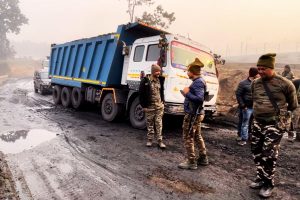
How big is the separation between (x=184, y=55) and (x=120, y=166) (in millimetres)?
3769

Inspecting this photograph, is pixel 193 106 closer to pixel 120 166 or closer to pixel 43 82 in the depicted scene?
pixel 120 166

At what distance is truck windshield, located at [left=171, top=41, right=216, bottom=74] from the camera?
7.23m

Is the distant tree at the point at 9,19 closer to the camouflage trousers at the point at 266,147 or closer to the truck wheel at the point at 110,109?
the truck wheel at the point at 110,109

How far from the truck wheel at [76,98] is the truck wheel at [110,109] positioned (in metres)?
1.87

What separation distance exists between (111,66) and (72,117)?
241cm

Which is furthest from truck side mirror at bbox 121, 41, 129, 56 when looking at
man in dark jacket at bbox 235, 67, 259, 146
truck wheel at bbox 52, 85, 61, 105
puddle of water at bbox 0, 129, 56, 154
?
truck wheel at bbox 52, 85, 61, 105

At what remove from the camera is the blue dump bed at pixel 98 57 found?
8.77 metres

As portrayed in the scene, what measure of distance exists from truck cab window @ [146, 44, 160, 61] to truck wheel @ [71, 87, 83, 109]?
4210 millimetres

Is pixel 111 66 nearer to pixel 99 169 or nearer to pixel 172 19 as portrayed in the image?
pixel 99 169

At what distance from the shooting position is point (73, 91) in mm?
11461

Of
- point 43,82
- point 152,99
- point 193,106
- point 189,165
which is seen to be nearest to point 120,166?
point 189,165

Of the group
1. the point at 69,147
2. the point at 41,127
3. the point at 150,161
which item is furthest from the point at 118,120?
the point at 150,161

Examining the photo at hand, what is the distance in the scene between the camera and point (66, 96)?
39.8 feet

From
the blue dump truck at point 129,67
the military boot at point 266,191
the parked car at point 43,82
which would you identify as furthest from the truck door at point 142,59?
the parked car at point 43,82
